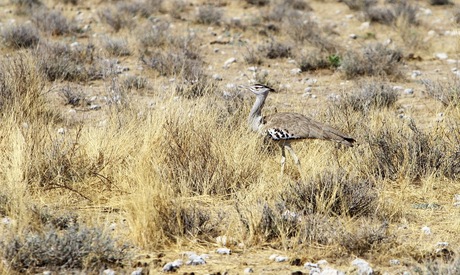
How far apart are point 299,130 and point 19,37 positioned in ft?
27.8

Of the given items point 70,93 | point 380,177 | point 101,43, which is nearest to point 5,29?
Answer: point 101,43

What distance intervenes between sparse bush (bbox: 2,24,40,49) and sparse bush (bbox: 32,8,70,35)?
1359mm

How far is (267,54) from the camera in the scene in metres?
14.1

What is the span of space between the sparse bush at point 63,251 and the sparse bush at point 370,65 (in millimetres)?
8375

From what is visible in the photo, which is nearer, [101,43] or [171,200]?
[171,200]

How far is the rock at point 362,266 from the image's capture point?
482cm

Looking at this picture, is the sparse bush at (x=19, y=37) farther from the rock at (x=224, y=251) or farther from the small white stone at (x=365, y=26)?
the rock at (x=224, y=251)

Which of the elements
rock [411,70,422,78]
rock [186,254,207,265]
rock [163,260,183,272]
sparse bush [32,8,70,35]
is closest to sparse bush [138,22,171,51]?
sparse bush [32,8,70,35]

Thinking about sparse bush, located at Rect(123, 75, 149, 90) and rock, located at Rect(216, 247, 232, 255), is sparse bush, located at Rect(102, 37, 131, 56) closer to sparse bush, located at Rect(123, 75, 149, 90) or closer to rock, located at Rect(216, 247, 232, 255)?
sparse bush, located at Rect(123, 75, 149, 90)

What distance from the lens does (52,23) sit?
15.9m

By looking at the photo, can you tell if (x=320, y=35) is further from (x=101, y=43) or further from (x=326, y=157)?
(x=326, y=157)

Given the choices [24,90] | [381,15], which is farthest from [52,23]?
[381,15]

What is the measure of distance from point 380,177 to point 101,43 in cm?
895

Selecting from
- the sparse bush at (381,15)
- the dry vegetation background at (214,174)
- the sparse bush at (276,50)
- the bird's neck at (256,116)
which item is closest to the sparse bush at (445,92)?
the dry vegetation background at (214,174)
